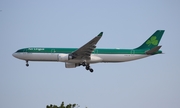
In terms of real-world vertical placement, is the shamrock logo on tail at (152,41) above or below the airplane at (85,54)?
above

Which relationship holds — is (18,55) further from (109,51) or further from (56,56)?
(109,51)

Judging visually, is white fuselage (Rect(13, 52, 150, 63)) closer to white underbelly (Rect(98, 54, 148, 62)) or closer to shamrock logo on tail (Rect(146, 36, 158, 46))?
white underbelly (Rect(98, 54, 148, 62))

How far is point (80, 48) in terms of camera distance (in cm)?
8038

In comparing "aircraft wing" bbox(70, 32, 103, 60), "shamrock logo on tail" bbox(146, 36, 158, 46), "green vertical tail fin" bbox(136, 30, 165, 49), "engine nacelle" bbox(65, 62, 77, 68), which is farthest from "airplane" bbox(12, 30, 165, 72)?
"shamrock logo on tail" bbox(146, 36, 158, 46)

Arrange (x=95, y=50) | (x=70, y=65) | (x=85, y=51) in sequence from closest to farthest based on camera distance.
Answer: (x=85, y=51)
(x=95, y=50)
(x=70, y=65)

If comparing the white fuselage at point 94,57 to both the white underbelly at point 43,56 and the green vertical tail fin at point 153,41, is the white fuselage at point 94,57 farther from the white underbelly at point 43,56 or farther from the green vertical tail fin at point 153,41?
the green vertical tail fin at point 153,41

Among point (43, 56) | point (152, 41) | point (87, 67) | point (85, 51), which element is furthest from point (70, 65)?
point (152, 41)

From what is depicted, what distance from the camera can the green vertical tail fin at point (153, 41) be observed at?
88.4 m

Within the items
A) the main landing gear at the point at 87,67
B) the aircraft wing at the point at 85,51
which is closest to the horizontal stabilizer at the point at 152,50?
the aircraft wing at the point at 85,51

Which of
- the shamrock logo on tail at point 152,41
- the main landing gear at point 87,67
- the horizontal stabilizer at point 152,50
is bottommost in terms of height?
the main landing gear at point 87,67

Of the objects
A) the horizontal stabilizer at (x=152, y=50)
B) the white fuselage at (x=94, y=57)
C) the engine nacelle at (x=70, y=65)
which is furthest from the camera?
the engine nacelle at (x=70, y=65)

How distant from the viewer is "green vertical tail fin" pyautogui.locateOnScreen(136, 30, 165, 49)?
8838 cm

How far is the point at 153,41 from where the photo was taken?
89.2 m

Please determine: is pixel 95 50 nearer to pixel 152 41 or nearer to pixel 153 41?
pixel 152 41
